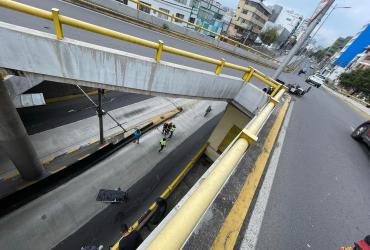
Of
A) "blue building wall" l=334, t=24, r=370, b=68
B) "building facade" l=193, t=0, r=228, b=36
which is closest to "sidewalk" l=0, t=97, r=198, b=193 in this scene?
"building facade" l=193, t=0, r=228, b=36

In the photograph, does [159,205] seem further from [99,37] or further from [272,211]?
[99,37]

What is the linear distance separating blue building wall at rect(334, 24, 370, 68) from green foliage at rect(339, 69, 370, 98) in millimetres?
26153

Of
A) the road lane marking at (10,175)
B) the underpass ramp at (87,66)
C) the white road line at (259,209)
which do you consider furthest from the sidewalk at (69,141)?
the white road line at (259,209)

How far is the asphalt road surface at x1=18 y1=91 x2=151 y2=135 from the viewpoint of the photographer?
1005 centimetres

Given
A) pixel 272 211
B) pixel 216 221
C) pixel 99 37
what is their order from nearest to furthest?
pixel 216 221 < pixel 272 211 < pixel 99 37

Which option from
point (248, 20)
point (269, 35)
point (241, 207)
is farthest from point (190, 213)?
point (269, 35)

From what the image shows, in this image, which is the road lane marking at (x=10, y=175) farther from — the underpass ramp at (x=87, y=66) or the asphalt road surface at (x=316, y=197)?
the asphalt road surface at (x=316, y=197)

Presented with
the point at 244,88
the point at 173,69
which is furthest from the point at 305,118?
the point at 173,69

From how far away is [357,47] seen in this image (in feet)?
162

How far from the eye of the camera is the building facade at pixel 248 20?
51406 mm

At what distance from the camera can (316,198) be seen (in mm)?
3836

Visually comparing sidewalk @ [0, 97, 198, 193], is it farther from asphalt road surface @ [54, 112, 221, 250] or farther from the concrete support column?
asphalt road surface @ [54, 112, 221, 250]

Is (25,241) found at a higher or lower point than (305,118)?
lower

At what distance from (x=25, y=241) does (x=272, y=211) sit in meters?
8.32
